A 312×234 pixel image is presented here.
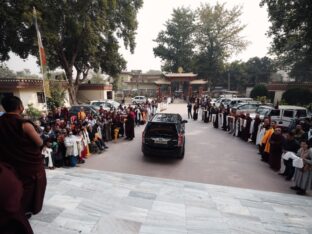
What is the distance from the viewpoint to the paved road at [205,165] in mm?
6891

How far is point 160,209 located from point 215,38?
45.2 meters

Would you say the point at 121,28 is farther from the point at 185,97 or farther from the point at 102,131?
the point at 102,131

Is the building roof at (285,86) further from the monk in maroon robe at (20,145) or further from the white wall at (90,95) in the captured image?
the monk in maroon robe at (20,145)

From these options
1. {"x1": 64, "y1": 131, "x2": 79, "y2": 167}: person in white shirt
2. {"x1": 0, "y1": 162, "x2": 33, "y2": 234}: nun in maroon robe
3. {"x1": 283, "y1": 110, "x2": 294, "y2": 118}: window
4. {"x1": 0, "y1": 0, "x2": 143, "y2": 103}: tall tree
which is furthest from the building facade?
{"x1": 0, "y1": 162, "x2": 33, "y2": 234}: nun in maroon robe

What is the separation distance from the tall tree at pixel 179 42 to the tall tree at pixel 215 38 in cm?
262

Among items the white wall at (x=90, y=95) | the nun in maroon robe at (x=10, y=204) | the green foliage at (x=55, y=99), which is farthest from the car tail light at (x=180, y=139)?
the white wall at (x=90, y=95)

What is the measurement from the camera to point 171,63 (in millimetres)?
48688

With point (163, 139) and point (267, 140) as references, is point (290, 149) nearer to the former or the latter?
point (267, 140)

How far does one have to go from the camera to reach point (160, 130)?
334 inches

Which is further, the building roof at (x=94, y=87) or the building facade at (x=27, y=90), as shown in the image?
the building roof at (x=94, y=87)

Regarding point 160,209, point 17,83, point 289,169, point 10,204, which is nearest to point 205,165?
point 289,169

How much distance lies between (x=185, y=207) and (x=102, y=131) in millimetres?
7631

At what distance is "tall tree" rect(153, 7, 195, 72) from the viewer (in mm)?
47156

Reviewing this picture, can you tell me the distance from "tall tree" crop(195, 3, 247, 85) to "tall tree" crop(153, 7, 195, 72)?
2.62m
